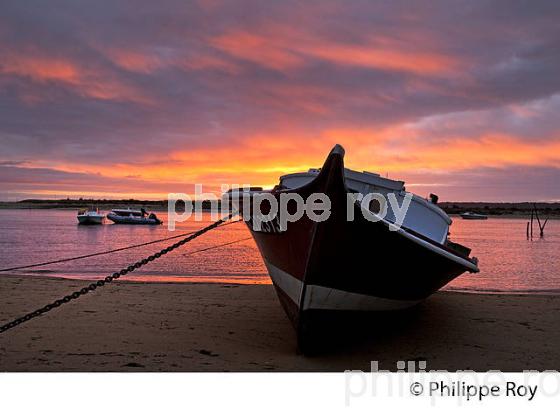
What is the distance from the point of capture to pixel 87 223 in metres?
49.6

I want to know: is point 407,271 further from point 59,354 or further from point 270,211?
point 59,354

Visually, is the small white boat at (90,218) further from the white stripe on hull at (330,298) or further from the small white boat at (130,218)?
the white stripe on hull at (330,298)

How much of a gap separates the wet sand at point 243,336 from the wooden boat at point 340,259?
0.50 metres

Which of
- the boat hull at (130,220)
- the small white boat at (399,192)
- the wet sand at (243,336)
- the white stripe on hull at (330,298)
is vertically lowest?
the wet sand at (243,336)

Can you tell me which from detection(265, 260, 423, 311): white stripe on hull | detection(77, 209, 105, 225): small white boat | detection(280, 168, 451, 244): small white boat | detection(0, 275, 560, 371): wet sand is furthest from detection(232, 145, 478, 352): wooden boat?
detection(77, 209, 105, 225): small white boat

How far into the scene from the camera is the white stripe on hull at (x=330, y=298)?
5.73m

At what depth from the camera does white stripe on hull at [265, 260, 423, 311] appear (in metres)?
5.73

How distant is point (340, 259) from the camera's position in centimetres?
554

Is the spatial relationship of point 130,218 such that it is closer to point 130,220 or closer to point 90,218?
point 130,220

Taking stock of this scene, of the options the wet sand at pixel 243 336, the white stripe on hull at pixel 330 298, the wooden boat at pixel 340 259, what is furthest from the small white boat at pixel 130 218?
the white stripe on hull at pixel 330 298

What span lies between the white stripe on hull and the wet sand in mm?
298

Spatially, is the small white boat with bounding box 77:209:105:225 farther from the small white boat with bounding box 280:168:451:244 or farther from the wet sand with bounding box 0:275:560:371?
the small white boat with bounding box 280:168:451:244

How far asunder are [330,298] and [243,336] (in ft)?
5.94

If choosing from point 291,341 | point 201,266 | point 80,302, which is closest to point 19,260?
point 201,266
